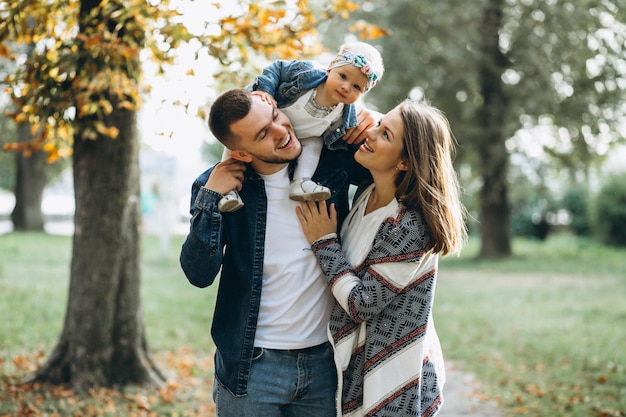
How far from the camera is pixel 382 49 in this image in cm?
1705

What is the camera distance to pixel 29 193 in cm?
2312

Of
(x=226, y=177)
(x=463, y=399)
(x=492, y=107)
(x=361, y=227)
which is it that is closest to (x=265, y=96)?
(x=226, y=177)

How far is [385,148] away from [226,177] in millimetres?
602

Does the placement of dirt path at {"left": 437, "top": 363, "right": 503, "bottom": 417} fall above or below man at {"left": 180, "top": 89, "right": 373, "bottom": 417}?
below

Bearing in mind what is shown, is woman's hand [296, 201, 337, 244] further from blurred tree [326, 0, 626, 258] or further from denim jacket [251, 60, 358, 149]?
blurred tree [326, 0, 626, 258]

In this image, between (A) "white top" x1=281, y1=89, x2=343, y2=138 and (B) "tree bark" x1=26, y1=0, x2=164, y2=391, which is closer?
(A) "white top" x1=281, y1=89, x2=343, y2=138

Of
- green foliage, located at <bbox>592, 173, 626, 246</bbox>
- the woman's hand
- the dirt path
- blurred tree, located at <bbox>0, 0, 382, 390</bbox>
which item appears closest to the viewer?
the woman's hand

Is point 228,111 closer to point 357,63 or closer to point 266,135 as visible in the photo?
point 266,135

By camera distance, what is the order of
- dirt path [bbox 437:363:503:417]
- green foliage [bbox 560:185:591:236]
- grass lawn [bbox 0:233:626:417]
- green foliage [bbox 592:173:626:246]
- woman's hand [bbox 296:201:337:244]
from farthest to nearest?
green foliage [bbox 560:185:591:236], green foliage [bbox 592:173:626:246], dirt path [bbox 437:363:503:417], grass lawn [bbox 0:233:626:417], woman's hand [bbox 296:201:337:244]

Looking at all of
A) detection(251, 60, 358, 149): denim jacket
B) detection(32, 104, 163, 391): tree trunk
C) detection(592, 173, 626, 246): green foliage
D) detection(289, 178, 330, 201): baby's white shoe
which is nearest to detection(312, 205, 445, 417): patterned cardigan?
detection(289, 178, 330, 201): baby's white shoe

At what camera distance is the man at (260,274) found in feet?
8.28

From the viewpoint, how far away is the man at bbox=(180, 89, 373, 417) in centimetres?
252

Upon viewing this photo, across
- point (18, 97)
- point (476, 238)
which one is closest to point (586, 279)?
point (18, 97)

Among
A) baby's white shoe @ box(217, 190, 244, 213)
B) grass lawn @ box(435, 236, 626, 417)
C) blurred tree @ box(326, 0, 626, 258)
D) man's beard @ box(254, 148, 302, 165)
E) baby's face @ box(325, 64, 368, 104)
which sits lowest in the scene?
grass lawn @ box(435, 236, 626, 417)
